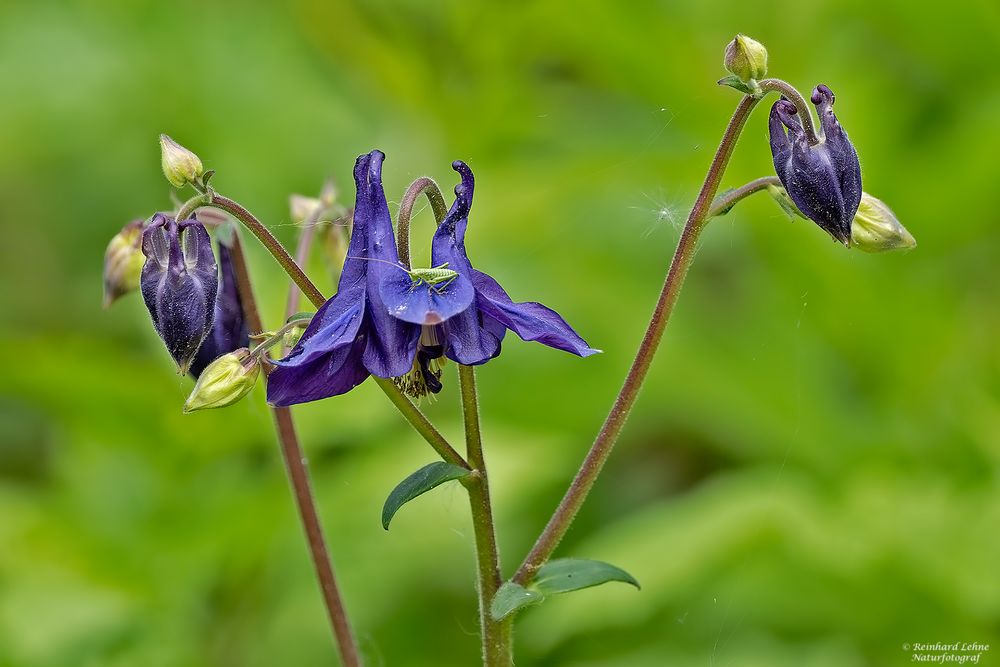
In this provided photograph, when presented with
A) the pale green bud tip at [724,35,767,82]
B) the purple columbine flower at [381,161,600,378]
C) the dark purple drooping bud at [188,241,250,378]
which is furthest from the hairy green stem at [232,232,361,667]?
the pale green bud tip at [724,35,767,82]

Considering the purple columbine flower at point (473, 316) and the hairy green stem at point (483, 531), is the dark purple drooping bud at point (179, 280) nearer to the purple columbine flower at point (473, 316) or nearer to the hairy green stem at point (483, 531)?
the purple columbine flower at point (473, 316)

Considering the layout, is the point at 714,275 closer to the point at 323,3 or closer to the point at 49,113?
the point at 323,3

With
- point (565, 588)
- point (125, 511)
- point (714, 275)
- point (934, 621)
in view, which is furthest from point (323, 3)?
point (565, 588)

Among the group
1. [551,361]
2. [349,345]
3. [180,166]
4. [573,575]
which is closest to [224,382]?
[349,345]

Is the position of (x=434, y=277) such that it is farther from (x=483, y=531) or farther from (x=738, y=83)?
(x=738, y=83)

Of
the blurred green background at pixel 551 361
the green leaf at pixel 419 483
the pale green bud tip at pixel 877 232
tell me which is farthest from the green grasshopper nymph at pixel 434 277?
the blurred green background at pixel 551 361

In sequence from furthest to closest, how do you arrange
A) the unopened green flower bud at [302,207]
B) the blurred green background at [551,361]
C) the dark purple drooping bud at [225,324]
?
the blurred green background at [551,361]
the unopened green flower bud at [302,207]
the dark purple drooping bud at [225,324]
